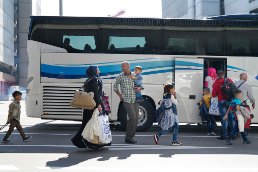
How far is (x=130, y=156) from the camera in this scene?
696 centimetres

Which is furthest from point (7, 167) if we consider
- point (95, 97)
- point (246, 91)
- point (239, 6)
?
point (239, 6)

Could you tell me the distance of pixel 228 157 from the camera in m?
6.92

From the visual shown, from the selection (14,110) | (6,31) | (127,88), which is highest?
(6,31)

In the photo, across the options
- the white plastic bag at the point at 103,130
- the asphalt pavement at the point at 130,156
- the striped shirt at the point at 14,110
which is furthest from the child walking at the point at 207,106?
the striped shirt at the point at 14,110

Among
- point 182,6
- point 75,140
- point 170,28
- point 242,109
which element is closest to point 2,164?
point 75,140

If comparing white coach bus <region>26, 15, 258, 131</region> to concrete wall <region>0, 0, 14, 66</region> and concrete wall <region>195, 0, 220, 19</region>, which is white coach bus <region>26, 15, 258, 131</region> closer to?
concrete wall <region>195, 0, 220, 19</region>

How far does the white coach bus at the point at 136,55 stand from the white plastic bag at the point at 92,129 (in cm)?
381

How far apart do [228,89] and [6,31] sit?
60.9 metres

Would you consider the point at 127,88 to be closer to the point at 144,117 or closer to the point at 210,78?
the point at 144,117

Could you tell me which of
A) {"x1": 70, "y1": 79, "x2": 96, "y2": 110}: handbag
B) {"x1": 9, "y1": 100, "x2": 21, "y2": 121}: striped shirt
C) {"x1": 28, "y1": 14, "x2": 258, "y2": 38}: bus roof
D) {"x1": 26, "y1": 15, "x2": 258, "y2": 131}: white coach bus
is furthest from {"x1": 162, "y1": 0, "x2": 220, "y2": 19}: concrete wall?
{"x1": 70, "y1": 79, "x2": 96, "y2": 110}: handbag

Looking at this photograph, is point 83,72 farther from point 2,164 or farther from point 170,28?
point 2,164

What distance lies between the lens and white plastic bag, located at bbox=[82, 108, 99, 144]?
7.34 metres

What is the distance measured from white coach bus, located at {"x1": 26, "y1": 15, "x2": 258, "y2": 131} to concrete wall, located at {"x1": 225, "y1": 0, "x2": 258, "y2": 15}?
31.5 meters

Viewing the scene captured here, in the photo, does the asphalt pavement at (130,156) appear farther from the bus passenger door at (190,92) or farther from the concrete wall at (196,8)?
the concrete wall at (196,8)
